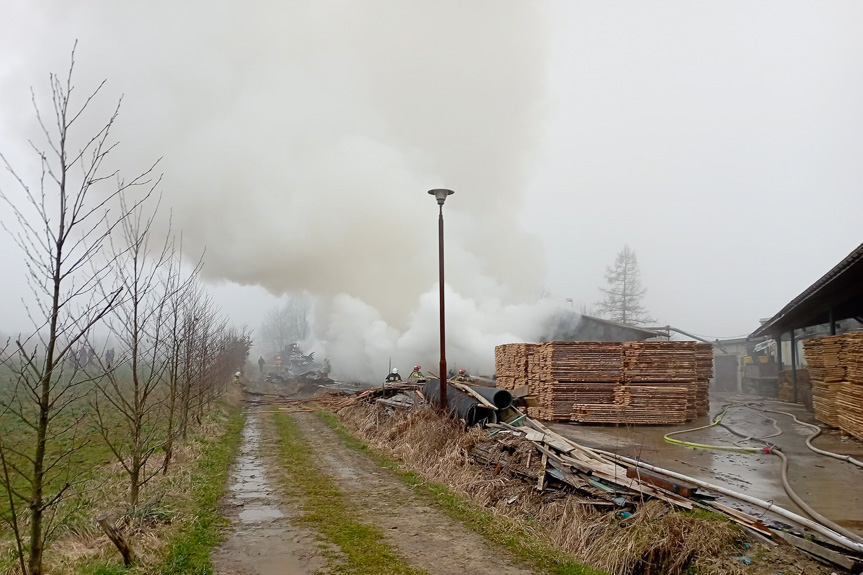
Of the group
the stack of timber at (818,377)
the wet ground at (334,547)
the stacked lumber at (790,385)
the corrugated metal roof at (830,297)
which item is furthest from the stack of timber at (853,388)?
the stacked lumber at (790,385)

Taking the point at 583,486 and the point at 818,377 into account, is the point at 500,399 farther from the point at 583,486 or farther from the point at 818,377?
the point at 818,377

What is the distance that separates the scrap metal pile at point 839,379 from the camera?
38.8 feet

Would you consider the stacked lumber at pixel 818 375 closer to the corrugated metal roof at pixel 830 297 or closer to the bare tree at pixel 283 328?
the corrugated metal roof at pixel 830 297

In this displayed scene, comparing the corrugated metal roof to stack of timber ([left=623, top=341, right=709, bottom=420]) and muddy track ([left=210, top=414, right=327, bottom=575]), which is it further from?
muddy track ([left=210, top=414, right=327, bottom=575])

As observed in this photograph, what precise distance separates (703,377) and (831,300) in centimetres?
475

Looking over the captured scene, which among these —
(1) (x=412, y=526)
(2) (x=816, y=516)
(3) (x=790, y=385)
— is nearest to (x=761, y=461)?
(2) (x=816, y=516)

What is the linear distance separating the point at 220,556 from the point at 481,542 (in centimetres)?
291

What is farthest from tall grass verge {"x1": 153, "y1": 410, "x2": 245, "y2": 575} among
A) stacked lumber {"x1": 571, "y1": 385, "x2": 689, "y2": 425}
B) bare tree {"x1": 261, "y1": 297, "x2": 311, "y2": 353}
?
bare tree {"x1": 261, "y1": 297, "x2": 311, "y2": 353}

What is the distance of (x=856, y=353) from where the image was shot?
11.8m

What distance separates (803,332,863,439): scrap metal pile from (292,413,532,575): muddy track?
9.42 m

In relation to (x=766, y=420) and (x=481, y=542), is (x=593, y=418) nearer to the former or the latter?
(x=766, y=420)

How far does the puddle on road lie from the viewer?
7.98 metres

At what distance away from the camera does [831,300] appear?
1828cm

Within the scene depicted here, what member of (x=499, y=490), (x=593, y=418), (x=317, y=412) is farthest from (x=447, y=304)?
(x=499, y=490)
